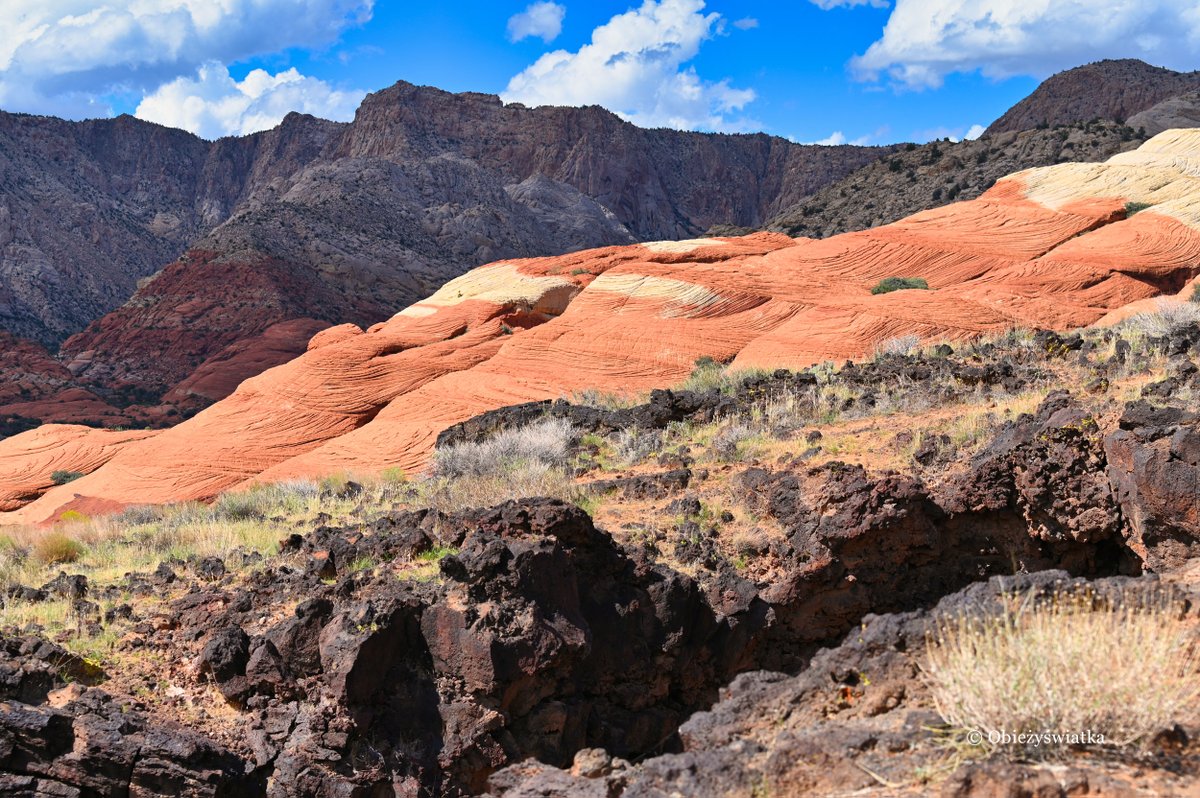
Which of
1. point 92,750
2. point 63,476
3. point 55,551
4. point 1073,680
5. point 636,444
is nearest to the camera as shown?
point 1073,680

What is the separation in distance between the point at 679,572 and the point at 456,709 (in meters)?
2.35

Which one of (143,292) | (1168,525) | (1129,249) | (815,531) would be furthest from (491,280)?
(143,292)

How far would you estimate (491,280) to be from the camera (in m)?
27.3

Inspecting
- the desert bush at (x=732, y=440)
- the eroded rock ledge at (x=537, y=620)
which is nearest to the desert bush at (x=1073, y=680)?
the eroded rock ledge at (x=537, y=620)

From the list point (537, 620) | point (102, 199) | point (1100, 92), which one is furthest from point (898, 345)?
point (102, 199)

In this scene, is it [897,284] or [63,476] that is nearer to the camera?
[63,476]

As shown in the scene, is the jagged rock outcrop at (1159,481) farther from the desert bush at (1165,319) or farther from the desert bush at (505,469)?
the desert bush at (1165,319)

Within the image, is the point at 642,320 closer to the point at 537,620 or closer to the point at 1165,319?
the point at 1165,319

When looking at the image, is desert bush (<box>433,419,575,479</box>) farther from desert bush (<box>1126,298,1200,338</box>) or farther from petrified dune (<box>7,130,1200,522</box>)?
desert bush (<box>1126,298,1200,338</box>)

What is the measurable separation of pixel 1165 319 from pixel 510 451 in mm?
9919

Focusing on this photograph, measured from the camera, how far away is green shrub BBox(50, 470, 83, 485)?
20.8 meters

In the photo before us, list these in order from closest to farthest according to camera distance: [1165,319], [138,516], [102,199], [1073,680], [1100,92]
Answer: [1073,680]
[138,516]
[1165,319]
[1100,92]
[102,199]

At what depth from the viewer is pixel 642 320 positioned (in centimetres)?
2198

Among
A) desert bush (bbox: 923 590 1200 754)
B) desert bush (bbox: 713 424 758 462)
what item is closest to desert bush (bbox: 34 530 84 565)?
desert bush (bbox: 713 424 758 462)
